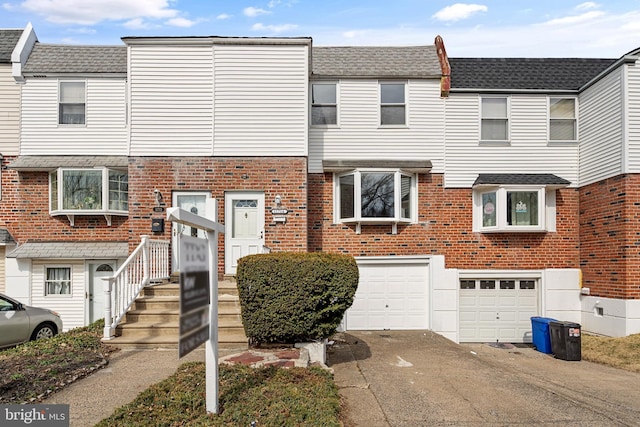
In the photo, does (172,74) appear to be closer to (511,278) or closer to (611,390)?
(511,278)

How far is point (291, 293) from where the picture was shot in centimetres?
770

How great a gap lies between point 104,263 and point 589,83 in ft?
46.6

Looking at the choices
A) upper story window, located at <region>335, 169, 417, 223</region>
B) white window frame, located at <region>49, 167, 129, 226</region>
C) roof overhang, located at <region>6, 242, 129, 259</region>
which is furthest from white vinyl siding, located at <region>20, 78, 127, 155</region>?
upper story window, located at <region>335, 169, 417, 223</region>

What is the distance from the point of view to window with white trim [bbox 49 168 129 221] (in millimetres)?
12844

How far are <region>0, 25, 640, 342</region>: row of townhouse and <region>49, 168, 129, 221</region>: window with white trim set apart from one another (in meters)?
0.04

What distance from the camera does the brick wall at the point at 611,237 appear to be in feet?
37.8

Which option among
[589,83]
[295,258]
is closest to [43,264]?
[295,258]

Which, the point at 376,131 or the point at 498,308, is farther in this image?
the point at 498,308

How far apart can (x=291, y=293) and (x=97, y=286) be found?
8154 millimetres

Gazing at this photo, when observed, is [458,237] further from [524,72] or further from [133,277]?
[133,277]

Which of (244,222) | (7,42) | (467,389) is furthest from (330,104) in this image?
(7,42)

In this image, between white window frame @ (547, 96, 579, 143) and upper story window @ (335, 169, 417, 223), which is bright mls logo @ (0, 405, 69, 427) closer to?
upper story window @ (335, 169, 417, 223)

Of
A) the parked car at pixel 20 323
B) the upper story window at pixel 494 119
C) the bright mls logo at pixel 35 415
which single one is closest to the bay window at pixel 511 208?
the upper story window at pixel 494 119

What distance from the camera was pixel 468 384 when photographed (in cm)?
730
